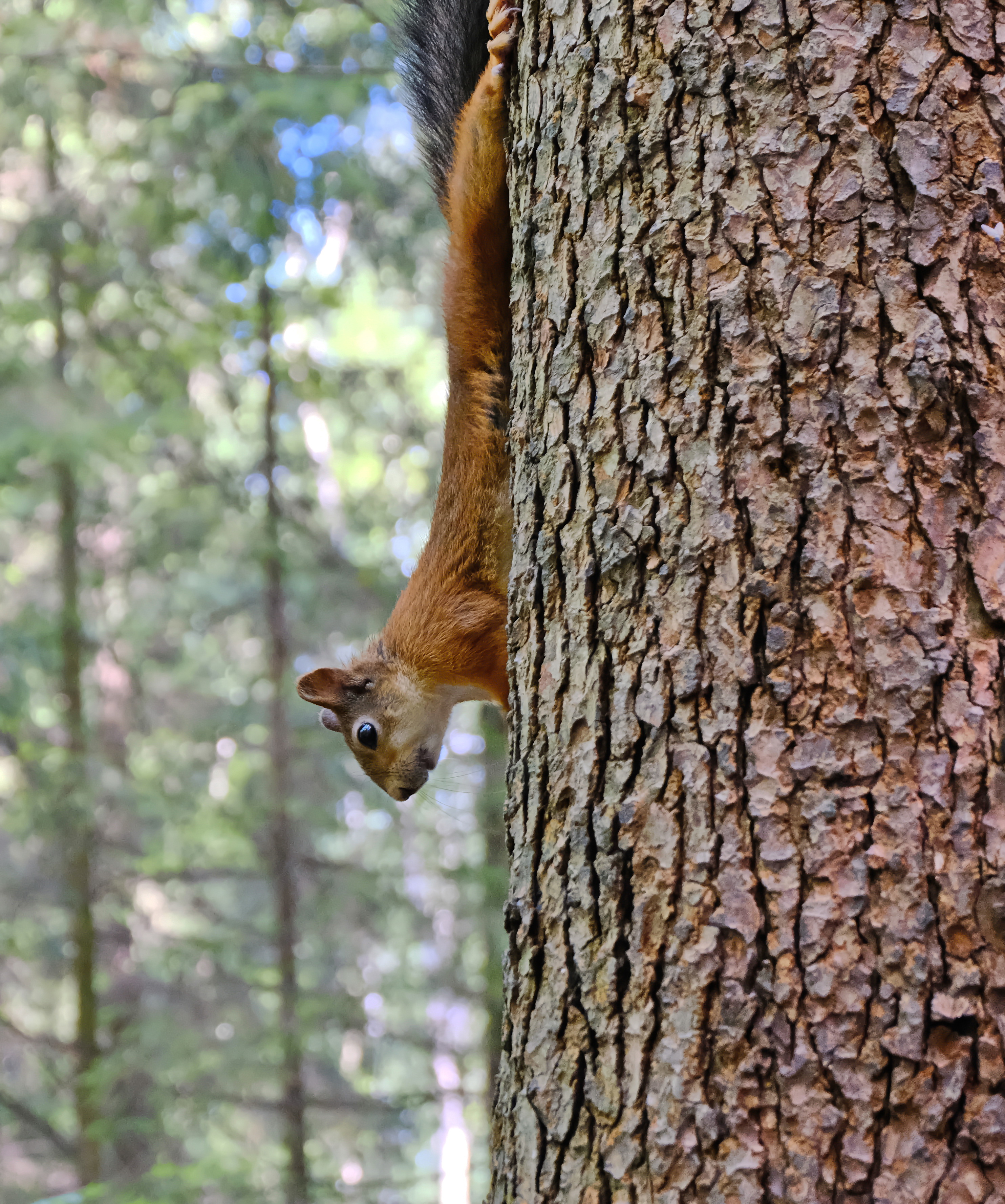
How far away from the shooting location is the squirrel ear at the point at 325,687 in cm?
385

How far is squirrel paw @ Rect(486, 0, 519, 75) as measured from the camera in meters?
2.23

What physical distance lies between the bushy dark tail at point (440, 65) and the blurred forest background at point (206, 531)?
2.19 m

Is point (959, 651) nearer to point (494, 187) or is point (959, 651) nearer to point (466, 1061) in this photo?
point (494, 187)

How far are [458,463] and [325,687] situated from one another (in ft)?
3.79

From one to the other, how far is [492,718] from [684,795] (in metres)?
4.85

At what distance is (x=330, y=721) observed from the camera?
3.97 meters

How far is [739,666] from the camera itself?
1.52 metres

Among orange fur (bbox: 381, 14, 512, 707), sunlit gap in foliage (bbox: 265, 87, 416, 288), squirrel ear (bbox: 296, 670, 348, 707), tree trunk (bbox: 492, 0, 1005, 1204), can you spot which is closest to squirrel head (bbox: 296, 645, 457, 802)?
squirrel ear (bbox: 296, 670, 348, 707)

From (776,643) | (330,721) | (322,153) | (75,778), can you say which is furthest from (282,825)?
(776,643)

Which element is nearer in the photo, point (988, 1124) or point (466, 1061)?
point (988, 1124)

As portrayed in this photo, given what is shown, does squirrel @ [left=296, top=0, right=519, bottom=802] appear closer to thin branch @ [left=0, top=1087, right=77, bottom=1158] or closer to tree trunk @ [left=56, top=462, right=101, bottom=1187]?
tree trunk @ [left=56, top=462, right=101, bottom=1187]

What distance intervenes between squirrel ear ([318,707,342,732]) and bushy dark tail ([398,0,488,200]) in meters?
1.94

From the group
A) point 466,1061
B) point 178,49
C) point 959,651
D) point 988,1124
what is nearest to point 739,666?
point 959,651

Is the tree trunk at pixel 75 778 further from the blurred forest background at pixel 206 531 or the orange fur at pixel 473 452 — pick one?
the orange fur at pixel 473 452
